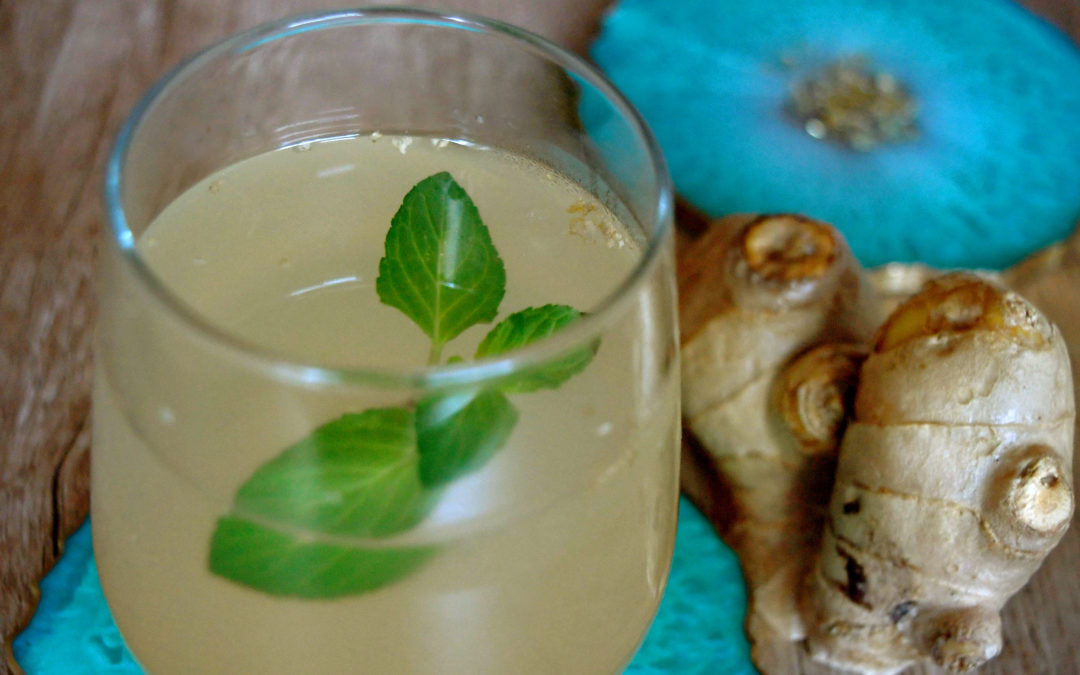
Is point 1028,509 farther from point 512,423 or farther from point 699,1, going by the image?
point 699,1

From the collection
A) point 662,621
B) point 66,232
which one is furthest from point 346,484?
point 66,232

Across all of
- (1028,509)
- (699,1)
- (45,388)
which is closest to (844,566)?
(1028,509)

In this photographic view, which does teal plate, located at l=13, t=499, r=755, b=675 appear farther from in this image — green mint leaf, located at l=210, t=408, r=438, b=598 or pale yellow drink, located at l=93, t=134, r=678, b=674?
green mint leaf, located at l=210, t=408, r=438, b=598

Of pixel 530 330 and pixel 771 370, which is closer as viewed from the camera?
pixel 530 330

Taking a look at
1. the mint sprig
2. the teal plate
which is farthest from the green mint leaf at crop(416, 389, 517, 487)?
the teal plate

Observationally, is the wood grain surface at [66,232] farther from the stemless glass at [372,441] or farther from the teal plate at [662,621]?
the stemless glass at [372,441]

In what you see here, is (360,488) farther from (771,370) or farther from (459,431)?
(771,370)

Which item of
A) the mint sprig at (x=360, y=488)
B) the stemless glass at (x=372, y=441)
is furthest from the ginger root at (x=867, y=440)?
the mint sprig at (x=360, y=488)
